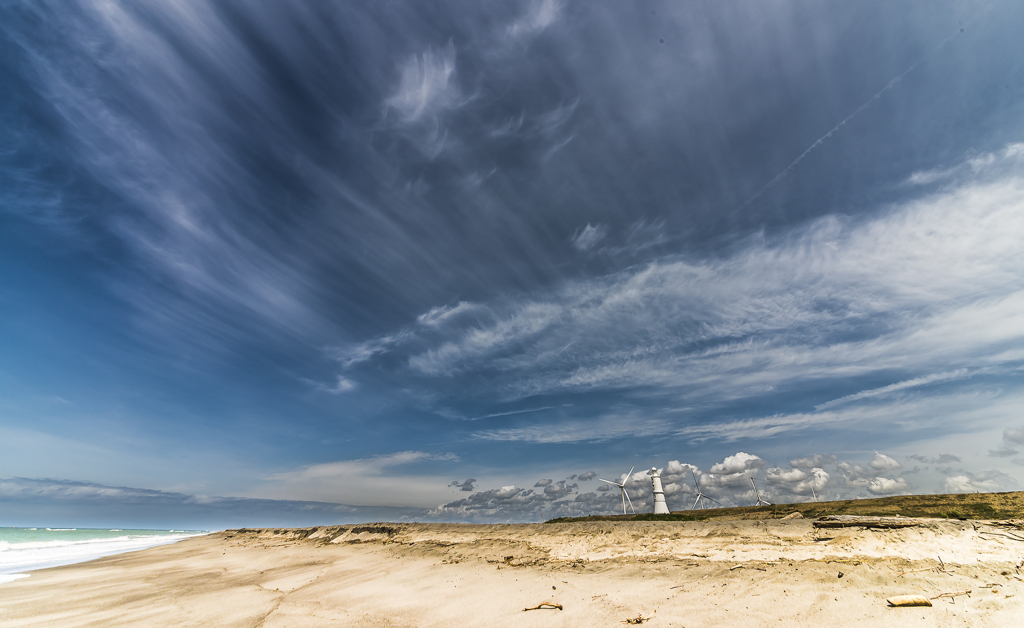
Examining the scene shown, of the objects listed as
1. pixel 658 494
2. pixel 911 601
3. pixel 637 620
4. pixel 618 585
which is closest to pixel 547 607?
pixel 637 620

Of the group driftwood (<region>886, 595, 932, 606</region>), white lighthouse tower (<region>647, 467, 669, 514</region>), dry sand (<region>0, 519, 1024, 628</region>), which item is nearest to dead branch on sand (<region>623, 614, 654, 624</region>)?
dry sand (<region>0, 519, 1024, 628</region>)

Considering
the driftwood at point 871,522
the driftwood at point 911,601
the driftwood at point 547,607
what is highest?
the driftwood at point 871,522

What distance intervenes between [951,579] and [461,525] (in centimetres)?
2970

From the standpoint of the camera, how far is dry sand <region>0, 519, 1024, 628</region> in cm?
906

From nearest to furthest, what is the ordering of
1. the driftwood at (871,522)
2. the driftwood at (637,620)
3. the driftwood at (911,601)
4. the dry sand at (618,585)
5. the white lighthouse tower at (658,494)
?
the driftwood at (911,601), the driftwood at (637,620), the dry sand at (618,585), the driftwood at (871,522), the white lighthouse tower at (658,494)

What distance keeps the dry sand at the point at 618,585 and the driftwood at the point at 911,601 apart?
294 millimetres

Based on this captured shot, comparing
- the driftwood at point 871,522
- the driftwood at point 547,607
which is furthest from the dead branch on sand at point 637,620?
the driftwood at point 871,522

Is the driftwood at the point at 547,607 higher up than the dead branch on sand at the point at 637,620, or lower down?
lower down

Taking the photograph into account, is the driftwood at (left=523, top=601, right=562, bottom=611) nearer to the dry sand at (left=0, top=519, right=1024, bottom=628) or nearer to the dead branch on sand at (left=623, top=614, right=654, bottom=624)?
the dry sand at (left=0, top=519, right=1024, bottom=628)

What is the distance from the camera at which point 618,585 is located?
1217cm

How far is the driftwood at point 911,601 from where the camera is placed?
8516mm

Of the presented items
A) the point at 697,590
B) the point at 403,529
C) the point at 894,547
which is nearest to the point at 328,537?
the point at 403,529

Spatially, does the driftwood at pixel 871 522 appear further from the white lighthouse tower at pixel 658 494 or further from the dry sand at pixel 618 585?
the white lighthouse tower at pixel 658 494

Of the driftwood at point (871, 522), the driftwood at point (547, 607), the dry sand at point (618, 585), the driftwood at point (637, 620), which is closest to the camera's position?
the driftwood at point (637, 620)
